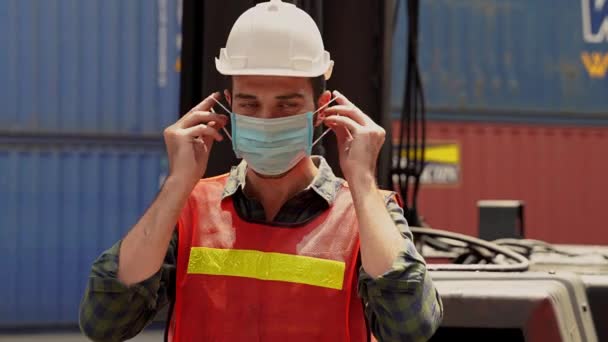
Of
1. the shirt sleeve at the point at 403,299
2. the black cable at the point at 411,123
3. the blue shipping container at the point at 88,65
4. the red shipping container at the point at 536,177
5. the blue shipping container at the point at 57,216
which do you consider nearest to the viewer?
the shirt sleeve at the point at 403,299

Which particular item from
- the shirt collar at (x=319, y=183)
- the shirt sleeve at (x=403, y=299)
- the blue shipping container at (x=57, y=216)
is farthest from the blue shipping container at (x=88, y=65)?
the shirt sleeve at (x=403, y=299)

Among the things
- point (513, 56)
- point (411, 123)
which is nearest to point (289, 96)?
point (411, 123)

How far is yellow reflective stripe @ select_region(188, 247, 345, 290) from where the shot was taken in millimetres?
1742

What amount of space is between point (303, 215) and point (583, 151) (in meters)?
10.2

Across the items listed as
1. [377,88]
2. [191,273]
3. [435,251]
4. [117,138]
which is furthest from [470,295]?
[117,138]

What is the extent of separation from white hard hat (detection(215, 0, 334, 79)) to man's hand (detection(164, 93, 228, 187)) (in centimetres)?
10

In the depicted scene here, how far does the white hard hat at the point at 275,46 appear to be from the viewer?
69.2 inches

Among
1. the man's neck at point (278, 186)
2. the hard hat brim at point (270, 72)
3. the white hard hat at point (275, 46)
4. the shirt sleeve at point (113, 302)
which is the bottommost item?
the shirt sleeve at point (113, 302)

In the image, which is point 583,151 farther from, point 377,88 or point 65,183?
point 377,88

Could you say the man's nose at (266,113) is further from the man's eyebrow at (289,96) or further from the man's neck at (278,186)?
the man's neck at (278,186)

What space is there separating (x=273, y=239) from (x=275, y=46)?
39 centimetres

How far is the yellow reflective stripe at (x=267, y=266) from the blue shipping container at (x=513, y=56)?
9.26 metres

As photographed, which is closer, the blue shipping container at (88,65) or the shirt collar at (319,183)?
the shirt collar at (319,183)

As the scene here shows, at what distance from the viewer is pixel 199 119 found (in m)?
1.78
